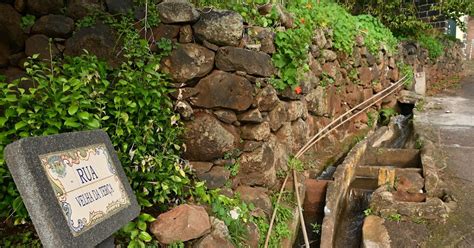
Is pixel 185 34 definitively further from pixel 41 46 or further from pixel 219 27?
pixel 41 46

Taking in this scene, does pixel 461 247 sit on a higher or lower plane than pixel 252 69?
lower

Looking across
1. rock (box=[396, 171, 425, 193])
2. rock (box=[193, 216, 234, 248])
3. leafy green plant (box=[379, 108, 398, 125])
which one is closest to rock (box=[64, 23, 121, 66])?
rock (box=[193, 216, 234, 248])

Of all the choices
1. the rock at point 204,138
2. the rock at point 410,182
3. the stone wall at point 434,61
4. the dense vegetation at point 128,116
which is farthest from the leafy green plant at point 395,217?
the stone wall at point 434,61

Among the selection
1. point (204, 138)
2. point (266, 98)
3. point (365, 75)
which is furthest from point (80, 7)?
point (365, 75)

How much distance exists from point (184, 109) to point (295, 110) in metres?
1.63

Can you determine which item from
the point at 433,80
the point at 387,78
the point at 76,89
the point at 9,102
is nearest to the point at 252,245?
the point at 76,89

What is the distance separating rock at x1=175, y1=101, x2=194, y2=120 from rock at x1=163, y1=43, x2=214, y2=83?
0.20 metres

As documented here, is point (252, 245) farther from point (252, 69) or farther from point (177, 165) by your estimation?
point (252, 69)

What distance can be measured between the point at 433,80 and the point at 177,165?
1105cm

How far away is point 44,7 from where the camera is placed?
10.6 feet

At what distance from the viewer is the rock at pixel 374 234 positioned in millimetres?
3681

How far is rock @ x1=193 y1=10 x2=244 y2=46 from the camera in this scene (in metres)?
3.31

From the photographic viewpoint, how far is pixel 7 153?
1.52m

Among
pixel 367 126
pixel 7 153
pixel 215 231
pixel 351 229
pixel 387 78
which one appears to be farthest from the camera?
pixel 387 78
